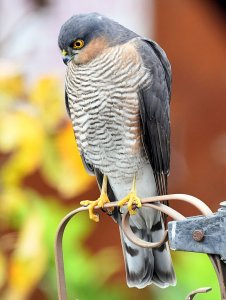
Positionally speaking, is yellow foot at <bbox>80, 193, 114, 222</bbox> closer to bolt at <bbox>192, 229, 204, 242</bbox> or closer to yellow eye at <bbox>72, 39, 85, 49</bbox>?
yellow eye at <bbox>72, 39, 85, 49</bbox>

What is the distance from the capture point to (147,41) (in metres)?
3.11

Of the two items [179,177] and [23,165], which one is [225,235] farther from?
[179,177]

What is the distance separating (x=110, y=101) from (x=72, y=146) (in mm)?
549

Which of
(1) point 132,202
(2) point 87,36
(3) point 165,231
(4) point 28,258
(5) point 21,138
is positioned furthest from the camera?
(4) point 28,258

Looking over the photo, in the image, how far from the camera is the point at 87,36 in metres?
3.00

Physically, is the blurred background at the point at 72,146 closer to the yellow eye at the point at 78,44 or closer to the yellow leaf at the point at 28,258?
the yellow leaf at the point at 28,258

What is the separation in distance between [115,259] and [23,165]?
1365 millimetres

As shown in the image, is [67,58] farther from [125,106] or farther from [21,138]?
[21,138]

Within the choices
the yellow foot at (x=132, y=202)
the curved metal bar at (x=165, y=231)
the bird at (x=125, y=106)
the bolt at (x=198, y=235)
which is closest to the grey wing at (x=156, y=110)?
the bird at (x=125, y=106)

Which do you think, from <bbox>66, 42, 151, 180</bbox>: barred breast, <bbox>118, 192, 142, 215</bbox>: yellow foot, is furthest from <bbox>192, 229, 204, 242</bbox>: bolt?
<bbox>66, 42, 151, 180</bbox>: barred breast

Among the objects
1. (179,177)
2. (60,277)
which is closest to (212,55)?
(179,177)

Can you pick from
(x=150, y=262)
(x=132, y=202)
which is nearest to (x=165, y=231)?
→ (x=132, y=202)

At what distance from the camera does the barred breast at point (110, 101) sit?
3012mm

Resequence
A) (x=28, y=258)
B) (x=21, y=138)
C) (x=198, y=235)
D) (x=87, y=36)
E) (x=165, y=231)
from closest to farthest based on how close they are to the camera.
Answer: (x=198, y=235) < (x=165, y=231) < (x=87, y=36) < (x=21, y=138) < (x=28, y=258)
